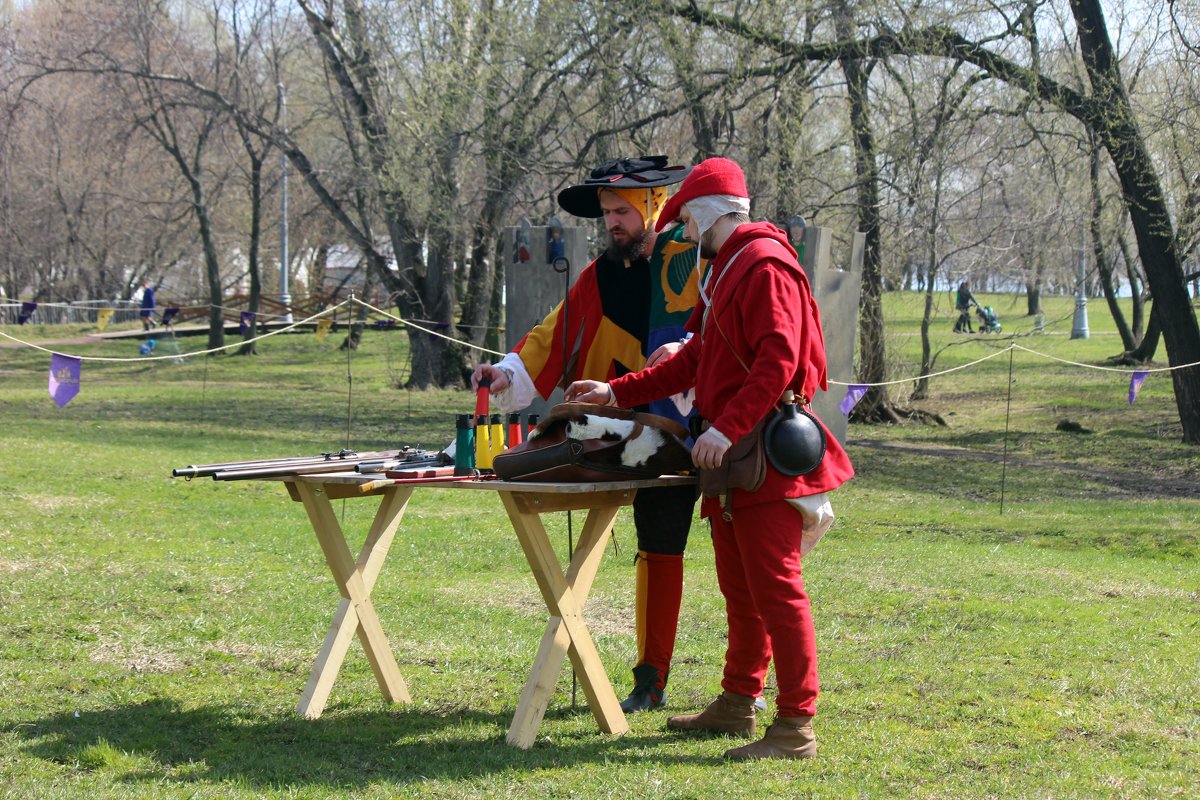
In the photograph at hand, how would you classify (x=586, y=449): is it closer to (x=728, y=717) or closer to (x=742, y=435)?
(x=742, y=435)

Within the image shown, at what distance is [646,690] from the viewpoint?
475 centimetres

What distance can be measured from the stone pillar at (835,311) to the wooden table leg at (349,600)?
26.8 ft

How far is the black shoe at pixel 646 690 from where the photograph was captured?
4746 millimetres

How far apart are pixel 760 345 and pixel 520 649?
2.31 meters

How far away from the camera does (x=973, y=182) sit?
1659 centimetres

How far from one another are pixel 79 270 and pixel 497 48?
2921 centimetres

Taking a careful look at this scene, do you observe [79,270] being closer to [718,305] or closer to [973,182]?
[973,182]

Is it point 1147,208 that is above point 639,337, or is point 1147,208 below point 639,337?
above

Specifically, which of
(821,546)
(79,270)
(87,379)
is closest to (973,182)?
(821,546)

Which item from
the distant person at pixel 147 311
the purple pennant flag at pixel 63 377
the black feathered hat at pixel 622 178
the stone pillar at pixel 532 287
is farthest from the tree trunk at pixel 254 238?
the black feathered hat at pixel 622 178

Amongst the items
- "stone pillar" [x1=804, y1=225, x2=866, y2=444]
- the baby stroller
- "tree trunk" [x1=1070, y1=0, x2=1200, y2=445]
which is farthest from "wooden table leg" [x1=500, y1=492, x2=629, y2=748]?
the baby stroller

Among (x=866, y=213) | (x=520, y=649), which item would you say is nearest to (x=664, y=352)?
(x=520, y=649)

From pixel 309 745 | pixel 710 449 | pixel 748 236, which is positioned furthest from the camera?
pixel 309 745

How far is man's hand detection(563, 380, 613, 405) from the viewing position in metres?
4.48
